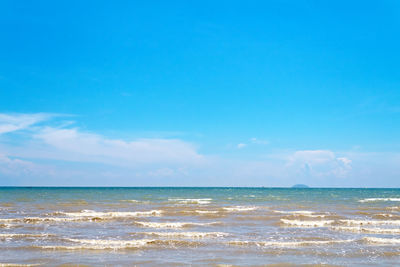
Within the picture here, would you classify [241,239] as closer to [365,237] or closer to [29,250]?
[365,237]

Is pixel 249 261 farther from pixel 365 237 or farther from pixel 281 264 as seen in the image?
pixel 365 237

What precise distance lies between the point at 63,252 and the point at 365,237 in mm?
14297

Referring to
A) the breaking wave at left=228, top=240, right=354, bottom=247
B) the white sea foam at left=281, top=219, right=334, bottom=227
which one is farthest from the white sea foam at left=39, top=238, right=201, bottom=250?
the white sea foam at left=281, top=219, right=334, bottom=227

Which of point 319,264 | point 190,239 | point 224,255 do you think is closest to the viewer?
point 319,264

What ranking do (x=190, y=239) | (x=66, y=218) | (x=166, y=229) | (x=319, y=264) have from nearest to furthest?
1. (x=319, y=264)
2. (x=190, y=239)
3. (x=166, y=229)
4. (x=66, y=218)

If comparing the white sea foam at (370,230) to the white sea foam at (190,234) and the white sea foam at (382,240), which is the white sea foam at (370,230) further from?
the white sea foam at (190,234)

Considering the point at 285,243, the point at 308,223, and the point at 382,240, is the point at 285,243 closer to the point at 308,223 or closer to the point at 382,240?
the point at 382,240

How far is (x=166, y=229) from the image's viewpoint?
71.3 ft

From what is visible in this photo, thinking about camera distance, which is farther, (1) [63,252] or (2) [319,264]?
(1) [63,252]

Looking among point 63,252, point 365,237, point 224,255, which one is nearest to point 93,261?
point 63,252

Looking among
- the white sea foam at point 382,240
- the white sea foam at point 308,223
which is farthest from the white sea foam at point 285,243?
the white sea foam at point 308,223

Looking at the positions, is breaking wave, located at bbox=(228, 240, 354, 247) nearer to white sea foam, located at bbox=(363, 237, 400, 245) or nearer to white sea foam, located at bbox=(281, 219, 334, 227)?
white sea foam, located at bbox=(363, 237, 400, 245)

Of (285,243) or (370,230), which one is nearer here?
(285,243)

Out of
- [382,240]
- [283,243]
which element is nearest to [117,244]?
[283,243]
